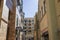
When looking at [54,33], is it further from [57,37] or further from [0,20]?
[0,20]

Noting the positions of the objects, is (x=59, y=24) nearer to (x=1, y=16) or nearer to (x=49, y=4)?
(x=49, y=4)

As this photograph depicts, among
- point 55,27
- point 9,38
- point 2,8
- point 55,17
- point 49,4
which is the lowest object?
point 9,38

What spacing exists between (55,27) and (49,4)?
1.63ft

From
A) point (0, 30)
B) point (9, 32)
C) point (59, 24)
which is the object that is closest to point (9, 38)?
point (9, 32)

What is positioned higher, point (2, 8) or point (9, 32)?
point (2, 8)

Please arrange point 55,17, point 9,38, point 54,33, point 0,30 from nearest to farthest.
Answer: point 54,33, point 55,17, point 0,30, point 9,38

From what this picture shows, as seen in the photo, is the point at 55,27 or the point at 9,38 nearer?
the point at 55,27

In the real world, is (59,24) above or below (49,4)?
below

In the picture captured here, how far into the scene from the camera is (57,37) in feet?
6.08

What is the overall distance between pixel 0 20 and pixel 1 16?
0.65ft

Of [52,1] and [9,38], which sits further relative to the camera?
[9,38]

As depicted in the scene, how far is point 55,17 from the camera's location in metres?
1.98

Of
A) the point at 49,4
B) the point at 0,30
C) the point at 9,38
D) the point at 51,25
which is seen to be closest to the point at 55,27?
the point at 51,25

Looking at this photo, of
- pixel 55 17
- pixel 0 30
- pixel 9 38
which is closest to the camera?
pixel 55 17
